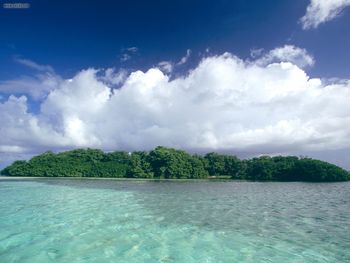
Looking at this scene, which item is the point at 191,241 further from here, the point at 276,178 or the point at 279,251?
the point at 276,178

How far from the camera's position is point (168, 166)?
86125mm

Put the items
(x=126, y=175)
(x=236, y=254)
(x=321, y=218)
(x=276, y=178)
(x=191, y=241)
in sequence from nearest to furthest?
1. (x=236, y=254)
2. (x=191, y=241)
3. (x=321, y=218)
4. (x=276, y=178)
5. (x=126, y=175)

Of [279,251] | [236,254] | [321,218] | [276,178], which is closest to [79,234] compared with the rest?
[236,254]

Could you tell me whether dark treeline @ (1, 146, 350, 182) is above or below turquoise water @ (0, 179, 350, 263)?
above

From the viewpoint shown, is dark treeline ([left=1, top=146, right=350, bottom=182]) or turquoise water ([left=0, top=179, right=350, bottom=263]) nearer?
turquoise water ([left=0, top=179, right=350, bottom=263])

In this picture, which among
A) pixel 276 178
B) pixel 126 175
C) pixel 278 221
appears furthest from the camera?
pixel 126 175

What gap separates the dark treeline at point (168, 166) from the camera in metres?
76.9

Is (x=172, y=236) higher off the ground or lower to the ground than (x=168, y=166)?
lower

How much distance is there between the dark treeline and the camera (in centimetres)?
7688

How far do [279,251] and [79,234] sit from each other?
7.26m

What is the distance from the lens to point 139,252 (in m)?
9.62

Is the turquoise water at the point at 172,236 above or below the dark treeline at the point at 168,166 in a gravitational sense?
below

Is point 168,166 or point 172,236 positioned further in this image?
point 168,166

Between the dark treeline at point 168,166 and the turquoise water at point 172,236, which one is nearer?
the turquoise water at point 172,236
